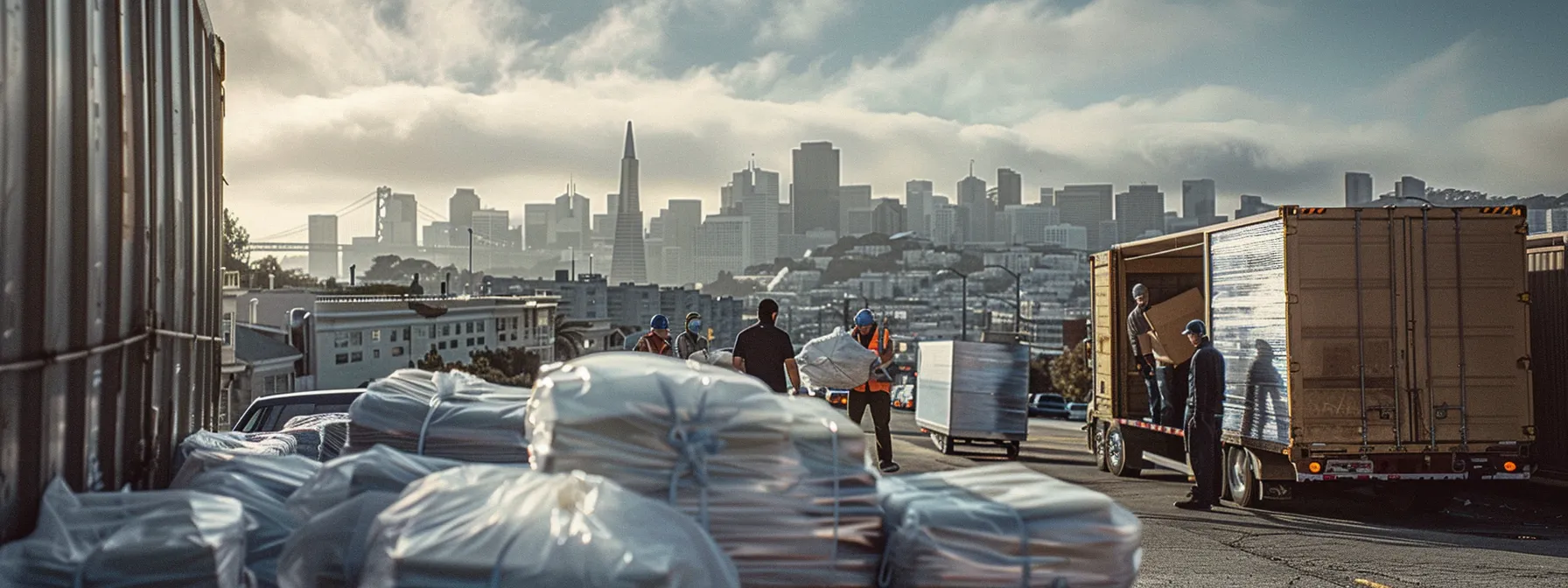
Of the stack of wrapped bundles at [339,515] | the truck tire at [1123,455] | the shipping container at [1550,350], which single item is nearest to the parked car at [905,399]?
the truck tire at [1123,455]

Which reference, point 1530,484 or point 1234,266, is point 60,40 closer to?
point 1234,266

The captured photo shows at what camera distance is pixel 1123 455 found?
16547 millimetres

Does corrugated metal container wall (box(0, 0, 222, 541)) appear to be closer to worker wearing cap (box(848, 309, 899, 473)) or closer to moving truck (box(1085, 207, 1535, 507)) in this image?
worker wearing cap (box(848, 309, 899, 473))

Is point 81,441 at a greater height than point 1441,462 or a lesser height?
greater

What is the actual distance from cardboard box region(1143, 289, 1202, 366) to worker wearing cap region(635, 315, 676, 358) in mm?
6792

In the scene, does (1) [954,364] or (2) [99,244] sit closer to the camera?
(2) [99,244]

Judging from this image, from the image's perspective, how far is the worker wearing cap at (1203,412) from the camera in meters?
12.5

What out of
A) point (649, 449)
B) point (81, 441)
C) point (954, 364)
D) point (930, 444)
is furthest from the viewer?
point (930, 444)

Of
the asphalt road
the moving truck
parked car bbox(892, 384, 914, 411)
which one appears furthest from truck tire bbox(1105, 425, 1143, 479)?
parked car bbox(892, 384, 914, 411)

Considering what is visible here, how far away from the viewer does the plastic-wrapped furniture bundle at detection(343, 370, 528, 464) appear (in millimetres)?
5184

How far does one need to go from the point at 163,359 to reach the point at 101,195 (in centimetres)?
146

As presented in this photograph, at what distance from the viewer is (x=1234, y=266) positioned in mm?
13086

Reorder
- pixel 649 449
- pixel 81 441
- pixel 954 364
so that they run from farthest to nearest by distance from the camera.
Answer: pixel 954 364 < pixel 81 441 < pixel 649 449

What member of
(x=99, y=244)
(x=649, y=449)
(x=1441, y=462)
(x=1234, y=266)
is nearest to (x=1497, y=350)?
(x=1441, y=462)
